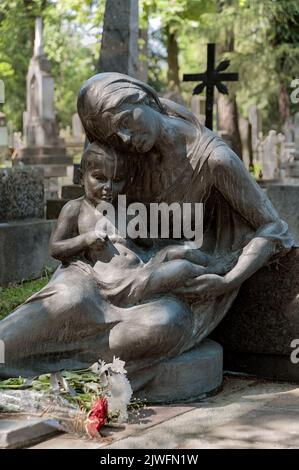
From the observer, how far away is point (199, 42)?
27.2 m

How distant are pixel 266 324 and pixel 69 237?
1412 mm

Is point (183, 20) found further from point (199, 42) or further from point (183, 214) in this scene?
point (183, 214)

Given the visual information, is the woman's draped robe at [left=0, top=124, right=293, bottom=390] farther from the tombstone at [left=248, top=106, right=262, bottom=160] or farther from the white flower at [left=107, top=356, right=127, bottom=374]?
the tombstone at [left=248, top=106, right=262, bottom=160]

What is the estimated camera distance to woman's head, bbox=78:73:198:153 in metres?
5.59

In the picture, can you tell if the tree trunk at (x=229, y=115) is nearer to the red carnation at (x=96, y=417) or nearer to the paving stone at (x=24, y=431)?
the red carnation at (x=96, y=417)

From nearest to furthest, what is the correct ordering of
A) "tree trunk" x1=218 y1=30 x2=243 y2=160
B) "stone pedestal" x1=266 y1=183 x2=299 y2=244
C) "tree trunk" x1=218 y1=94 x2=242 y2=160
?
1. "stone pedestal" x1=266 y1=183 x2=299 y2=244
2. "tree trunk" x1=218 y1=30 x2=243 y2=160
3. "tree trunk" x1=218 y1=94 x2=242 y2=160

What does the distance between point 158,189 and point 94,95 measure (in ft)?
2.36

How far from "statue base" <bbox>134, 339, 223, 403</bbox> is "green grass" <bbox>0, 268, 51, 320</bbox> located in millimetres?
2806

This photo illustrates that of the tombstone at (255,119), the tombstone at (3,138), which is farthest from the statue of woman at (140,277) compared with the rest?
the tombstone at (255,119)

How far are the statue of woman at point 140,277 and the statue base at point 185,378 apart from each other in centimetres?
6

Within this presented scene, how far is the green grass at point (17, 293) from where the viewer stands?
8281 mm

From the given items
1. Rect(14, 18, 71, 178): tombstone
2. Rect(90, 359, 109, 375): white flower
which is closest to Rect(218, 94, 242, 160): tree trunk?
Rect(14, 18, 71, 178): tombstone

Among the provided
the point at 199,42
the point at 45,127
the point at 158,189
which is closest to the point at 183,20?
the point at 199,42

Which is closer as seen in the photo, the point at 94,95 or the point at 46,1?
the point at 94,95
